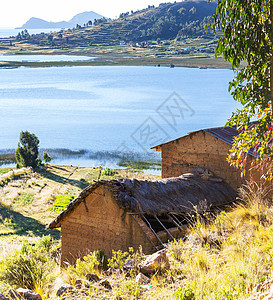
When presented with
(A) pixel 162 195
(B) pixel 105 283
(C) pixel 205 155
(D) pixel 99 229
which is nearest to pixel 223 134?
(C) pixel 205 155

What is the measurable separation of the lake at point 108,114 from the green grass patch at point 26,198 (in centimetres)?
1529

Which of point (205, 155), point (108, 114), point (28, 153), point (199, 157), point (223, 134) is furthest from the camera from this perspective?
point (108, 114)

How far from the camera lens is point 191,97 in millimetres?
84750

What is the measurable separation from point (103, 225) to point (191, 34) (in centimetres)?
15050

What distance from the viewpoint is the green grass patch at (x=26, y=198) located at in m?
29.4

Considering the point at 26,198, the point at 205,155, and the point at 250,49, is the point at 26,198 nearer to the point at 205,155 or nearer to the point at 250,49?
the point at 205,155

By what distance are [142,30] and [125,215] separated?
171545mm

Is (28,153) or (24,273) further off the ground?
(24,273)

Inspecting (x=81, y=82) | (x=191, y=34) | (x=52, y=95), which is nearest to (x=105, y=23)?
(x=191, y=34)

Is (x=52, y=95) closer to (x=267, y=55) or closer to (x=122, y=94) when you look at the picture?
(x=122, y=94)

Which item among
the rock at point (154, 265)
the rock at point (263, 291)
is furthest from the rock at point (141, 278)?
the rock at point (263, 291)

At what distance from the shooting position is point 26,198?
98.3ft

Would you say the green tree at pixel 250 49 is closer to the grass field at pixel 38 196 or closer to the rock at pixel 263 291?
the rock at pixel 263 291

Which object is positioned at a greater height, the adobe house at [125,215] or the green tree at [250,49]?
the green tree at [250,49]
